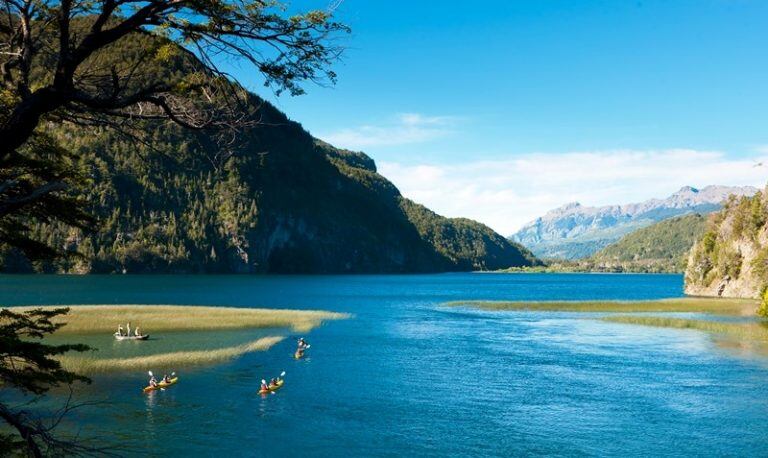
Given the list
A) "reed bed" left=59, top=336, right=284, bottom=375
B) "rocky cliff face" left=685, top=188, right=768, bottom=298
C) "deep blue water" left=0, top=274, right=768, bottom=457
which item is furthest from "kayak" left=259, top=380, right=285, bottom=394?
"rocky cliff face" left=685, top=188, right=768, bottom=298

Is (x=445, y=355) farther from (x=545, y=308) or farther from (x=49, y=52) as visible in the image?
(x=545, y=308)

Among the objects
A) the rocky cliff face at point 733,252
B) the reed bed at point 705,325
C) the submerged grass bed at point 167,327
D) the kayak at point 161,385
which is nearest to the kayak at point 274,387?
the kayak at point 161,385

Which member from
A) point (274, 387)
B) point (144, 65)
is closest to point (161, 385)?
point (274, 387)

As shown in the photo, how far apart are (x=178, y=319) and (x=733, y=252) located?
144395 millimetres

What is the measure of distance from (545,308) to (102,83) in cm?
11717

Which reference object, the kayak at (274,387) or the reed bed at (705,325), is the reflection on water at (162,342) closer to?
the kayak at (274,387)

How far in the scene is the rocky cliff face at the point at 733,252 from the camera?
14762cm

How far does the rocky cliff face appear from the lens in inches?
5812

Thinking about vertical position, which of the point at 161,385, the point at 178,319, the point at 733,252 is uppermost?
the point at 733,252

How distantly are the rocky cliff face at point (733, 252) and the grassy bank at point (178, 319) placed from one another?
3864 inches

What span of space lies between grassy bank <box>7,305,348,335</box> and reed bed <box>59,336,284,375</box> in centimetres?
1737

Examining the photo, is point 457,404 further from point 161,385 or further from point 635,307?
point 635,307

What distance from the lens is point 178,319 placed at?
3204 inches

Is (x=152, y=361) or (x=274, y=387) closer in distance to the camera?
(x=274, y=387)
